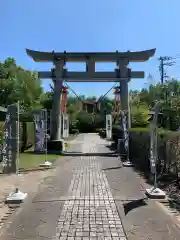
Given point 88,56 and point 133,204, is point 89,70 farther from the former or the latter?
point 133,204

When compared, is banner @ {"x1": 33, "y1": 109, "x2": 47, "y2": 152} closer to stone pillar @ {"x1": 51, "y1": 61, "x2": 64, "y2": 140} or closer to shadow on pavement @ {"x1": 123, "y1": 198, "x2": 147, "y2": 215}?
stone pillar @ {"x1": 51, "y1": 61, "x2": 64, "y2": 140}

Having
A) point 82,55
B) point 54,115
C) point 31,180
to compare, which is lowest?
point 31,180

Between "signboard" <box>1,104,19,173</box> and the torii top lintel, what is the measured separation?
9.43 meters

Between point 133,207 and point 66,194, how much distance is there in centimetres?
190

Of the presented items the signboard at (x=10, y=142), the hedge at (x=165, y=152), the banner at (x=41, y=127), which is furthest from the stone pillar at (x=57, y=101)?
the signboard at (x=10, y=142)

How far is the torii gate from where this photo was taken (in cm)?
2067

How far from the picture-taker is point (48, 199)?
7.98 m

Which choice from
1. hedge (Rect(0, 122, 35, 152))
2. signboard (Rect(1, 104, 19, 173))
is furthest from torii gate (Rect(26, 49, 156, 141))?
signboard (Rect(1, 104, 19, 173))

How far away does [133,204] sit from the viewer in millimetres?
7480

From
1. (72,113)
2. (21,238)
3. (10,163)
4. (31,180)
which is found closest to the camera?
(21,238)

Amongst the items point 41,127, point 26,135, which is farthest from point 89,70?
point 26,135

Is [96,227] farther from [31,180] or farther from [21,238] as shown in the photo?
[31,180]

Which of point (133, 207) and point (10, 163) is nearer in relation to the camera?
point (133, 207)

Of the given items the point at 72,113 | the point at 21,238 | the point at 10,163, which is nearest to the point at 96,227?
the point at 21,238
